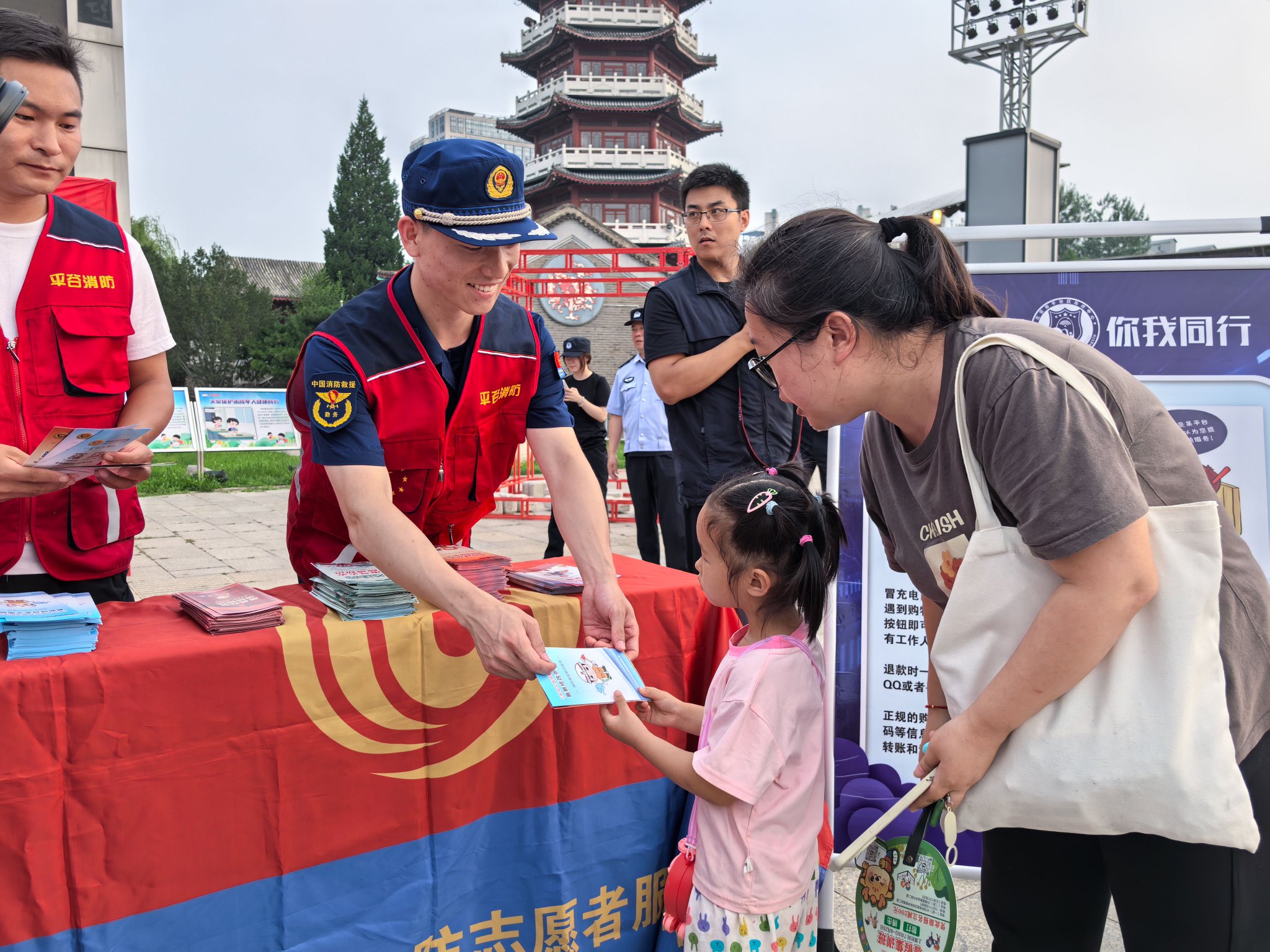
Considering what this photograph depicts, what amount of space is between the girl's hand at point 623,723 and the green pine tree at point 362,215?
39.4 meters

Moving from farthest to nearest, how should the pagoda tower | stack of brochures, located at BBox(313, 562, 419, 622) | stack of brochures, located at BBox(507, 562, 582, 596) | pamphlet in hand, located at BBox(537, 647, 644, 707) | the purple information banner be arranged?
1. the pagoda tower
2. the purple information banner
3. stack of brochures, located at BBox(507, 562, 582, 596)
4. stack of brochures, located at BBox(313, 562, 419, 622)
5. pamphlet in hand, located at BBox(537, 647, 644, 707)

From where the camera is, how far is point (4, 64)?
1771mm

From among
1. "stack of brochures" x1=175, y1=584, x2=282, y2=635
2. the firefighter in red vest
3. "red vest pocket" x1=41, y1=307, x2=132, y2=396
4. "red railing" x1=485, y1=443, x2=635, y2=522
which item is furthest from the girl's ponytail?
"red railing" x1=485, y1=443, x2=635, y2=522

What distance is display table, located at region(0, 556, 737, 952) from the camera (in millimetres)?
1419

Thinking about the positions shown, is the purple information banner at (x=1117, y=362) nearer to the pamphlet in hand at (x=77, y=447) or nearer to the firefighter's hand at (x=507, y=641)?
the firefighter's hand at (x=507, y=641)

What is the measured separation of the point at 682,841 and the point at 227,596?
106 centimetres

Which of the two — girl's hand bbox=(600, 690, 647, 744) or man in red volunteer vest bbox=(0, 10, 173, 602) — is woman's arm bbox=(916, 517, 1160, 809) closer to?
girl's hand bbox=(600, 690, 647, 744)

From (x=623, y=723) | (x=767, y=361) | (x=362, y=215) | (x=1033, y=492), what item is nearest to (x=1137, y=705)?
(x=1033, y=492)

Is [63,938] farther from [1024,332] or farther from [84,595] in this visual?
[1024,332]

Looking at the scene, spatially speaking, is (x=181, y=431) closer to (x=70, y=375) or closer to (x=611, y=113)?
(x=70, y=375)

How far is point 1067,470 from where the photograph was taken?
1011 mm

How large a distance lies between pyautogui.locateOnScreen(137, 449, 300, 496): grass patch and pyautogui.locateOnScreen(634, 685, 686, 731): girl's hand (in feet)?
35.7

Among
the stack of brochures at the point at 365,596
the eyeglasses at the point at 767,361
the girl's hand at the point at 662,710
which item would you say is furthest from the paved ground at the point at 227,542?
the eyeglasses at the point at 767,361

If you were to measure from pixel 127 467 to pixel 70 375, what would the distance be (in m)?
0.25
